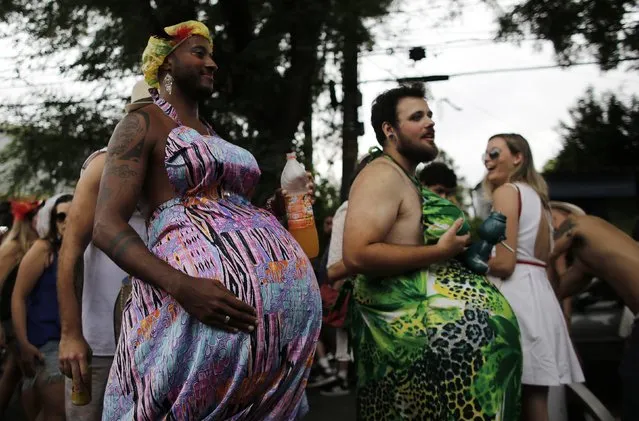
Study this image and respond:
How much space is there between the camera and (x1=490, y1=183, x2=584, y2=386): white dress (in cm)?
455

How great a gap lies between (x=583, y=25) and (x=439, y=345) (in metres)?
10.3

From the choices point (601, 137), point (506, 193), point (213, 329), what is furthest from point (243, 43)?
point (601, 137)

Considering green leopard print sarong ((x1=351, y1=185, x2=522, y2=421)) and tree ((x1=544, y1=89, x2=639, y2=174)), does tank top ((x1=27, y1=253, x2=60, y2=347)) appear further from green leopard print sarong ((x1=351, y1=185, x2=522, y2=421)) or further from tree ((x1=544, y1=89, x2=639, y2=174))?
tree ((x1=544, y1=89, x2=639, y2=174))

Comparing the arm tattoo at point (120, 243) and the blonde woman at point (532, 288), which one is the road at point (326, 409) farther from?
the arm tattoo at point (120, 243)

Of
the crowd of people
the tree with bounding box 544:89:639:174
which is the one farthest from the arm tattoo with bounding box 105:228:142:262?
the tree with bounding box 544:89:639:174

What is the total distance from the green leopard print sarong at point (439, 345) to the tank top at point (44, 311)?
2.12m

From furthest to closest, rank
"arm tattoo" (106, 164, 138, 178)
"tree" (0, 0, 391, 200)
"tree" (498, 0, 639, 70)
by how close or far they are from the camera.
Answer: "tree" (498, 0, 639, 70) → "tree" (0, 0, 391, 200) → "arm tattoo" (106, 164, 138, 178)

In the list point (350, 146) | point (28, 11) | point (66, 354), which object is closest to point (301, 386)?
point (66, 354)

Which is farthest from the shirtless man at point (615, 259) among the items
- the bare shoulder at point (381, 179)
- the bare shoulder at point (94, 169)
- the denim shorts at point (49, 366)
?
the denim shorts at point (49, 366)

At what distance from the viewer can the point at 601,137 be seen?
2917cm

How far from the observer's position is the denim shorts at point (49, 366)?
15.1 feet

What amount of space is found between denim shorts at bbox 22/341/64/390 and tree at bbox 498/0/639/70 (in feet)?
Result: 31.1

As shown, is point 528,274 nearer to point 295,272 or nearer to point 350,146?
point 295,272

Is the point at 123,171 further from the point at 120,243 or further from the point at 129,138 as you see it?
the point at 120,243
